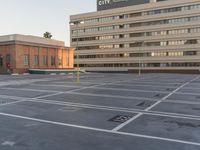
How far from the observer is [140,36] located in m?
79.2

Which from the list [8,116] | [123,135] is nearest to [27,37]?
[8,116]

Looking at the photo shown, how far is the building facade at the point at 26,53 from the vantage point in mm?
57844

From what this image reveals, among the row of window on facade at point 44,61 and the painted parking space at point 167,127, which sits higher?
the row of window on facade at point 44,61

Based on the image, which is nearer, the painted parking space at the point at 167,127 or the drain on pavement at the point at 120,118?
the painted parking space at the point at 167,127

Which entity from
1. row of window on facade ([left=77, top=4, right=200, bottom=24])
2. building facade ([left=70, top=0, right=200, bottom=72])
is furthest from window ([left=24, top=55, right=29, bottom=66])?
row of window on facade ([left=77, top=4, right=200, bottom=24])

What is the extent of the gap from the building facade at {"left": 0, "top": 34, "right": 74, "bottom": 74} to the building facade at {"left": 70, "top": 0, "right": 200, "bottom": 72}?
45.1ft

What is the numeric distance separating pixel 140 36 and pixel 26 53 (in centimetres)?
3962

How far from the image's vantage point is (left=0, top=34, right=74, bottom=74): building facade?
57.8m

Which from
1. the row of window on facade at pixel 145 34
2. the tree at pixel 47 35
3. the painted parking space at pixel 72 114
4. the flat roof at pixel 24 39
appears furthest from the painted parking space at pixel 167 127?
the tree at pixel 47 35

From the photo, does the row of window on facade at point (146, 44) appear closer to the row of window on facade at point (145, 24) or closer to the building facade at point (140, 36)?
the building facade at point (140, 36)

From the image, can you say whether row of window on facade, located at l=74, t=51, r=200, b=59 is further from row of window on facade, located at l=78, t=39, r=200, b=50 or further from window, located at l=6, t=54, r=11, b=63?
window, located at l=6, t=54, r=11, b=63

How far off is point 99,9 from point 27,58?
42253 millimetres

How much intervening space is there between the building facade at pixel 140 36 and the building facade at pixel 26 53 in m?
13.8

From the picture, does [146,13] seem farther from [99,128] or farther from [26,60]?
[99,128]
